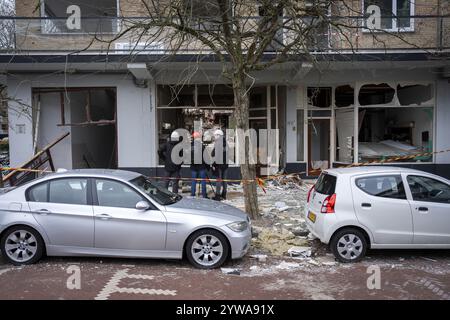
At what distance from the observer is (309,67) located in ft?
41.3

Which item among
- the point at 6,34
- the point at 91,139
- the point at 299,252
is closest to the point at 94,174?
the point at 299,252

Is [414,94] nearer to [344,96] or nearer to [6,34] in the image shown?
[344,96]

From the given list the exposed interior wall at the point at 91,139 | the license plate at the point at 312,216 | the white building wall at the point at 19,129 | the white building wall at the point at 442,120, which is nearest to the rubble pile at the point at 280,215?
the license plate at the point at 312,216

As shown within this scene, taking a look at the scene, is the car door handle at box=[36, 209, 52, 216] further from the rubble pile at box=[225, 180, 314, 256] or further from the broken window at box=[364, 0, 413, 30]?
the broken window at box=[364, 0, 413, 30]

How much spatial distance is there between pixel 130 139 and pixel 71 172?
7.74 m

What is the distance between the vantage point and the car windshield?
6.38m

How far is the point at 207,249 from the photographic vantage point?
6.00m

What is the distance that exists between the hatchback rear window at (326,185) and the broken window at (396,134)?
26.7 ft

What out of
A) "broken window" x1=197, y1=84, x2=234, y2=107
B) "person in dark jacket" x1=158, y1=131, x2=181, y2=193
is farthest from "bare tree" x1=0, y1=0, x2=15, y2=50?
"broken window" x1=197, y1=84, x2=234, y2=107

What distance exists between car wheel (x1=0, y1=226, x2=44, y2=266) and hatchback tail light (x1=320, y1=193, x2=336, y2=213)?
430 centimetres

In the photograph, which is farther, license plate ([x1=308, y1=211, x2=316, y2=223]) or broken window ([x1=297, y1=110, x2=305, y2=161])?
broken window ([x1=297, y1=110, x2=305, y2=161])
